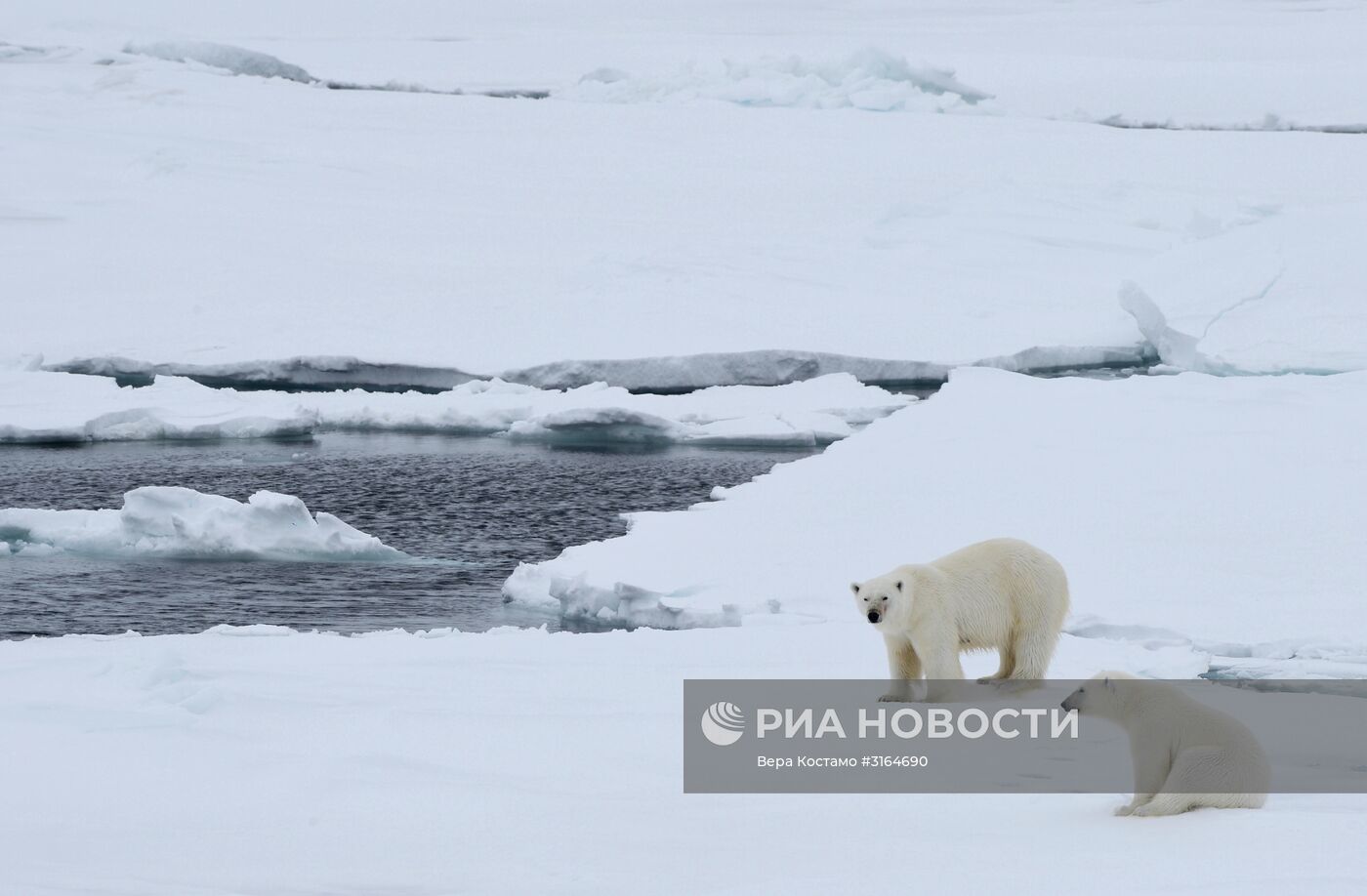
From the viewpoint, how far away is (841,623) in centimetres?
801

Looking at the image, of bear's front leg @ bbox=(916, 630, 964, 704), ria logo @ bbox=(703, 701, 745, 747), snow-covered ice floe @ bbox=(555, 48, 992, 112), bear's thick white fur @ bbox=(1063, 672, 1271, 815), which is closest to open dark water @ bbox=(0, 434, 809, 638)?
ria logo @ bbox=(703, 701, 745, 747)

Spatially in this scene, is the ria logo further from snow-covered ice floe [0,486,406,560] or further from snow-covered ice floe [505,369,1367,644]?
snow-covered ice floe [0,486,406,560]

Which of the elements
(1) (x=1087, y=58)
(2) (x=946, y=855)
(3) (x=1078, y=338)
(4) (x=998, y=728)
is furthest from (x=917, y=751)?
(1) (x=1087, y=58)

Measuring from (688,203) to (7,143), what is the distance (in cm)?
1366

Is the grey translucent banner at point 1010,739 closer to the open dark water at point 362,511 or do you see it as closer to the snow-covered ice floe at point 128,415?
the open dark water at point 362,511

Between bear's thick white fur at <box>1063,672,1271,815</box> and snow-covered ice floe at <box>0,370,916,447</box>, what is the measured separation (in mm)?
13219

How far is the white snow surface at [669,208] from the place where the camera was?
20.8 m

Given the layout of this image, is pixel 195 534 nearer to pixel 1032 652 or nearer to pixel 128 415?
pixel 128 415

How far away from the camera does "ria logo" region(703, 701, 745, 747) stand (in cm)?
506

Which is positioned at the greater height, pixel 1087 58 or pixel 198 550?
pixel 1087 58

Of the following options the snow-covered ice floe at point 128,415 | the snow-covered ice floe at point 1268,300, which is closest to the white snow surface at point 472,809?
the snow-covered ice floe at point 128,415

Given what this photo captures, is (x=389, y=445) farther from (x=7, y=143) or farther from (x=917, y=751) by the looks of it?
(x=7, y=143)

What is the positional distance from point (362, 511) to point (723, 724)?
385 inches

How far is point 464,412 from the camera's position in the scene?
18.6m
